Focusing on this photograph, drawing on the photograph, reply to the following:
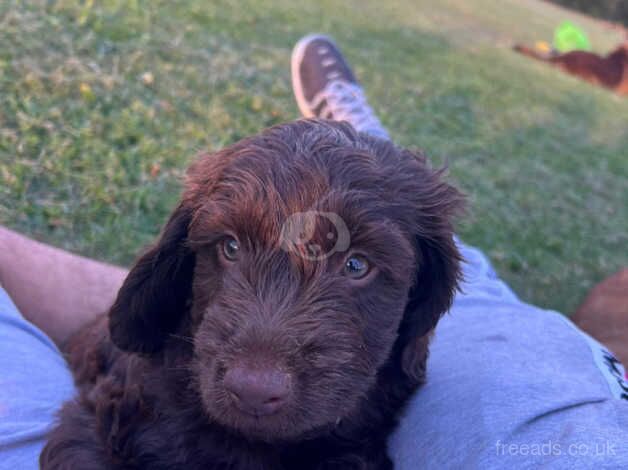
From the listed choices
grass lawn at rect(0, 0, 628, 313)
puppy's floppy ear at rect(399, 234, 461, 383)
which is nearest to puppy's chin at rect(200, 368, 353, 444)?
puppy's floppy ear at rect(399, 234, 461, 383)

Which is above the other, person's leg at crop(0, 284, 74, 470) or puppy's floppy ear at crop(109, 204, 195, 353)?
puppy's floppy ear at crop(109, 204, 195, 353)

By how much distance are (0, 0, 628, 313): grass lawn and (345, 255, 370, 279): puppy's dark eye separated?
36.0 inches

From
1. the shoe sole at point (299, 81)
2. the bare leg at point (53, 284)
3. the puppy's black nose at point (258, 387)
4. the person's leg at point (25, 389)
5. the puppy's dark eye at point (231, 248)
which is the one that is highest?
the puppy's dark eye at point (231, 248)

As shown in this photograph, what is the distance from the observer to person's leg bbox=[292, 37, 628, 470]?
184 cm

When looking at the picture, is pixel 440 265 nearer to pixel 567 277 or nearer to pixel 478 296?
pixel 478 296

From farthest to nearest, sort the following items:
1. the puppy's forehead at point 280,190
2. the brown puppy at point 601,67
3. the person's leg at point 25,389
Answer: the brown puppy at point 601,67 → the person's leg at point 25,389 → the puppy's forehead at point 280,190

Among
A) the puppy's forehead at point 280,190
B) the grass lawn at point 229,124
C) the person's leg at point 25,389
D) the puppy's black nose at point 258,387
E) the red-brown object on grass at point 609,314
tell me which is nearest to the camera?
the puppy's black nose at point 258,387

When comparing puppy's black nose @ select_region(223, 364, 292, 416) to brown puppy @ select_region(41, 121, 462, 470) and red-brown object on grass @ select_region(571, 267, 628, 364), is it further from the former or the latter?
red-brown object on grass @ select_region(571, 267, 628, 364)

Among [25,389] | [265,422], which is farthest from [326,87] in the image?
[265,422]

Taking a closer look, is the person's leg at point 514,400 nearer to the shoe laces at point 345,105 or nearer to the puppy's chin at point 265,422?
the puppy's chin at point 265,422

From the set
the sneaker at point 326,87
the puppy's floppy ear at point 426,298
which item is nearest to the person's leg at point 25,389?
the puppy's floppy ear at point 426,298

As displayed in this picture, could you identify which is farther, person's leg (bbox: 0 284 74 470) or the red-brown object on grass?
the red-brown object on grass

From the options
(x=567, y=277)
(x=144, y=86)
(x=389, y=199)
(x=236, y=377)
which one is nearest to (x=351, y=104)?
(x=144, y=86)

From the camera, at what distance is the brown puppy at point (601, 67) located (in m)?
12.9
